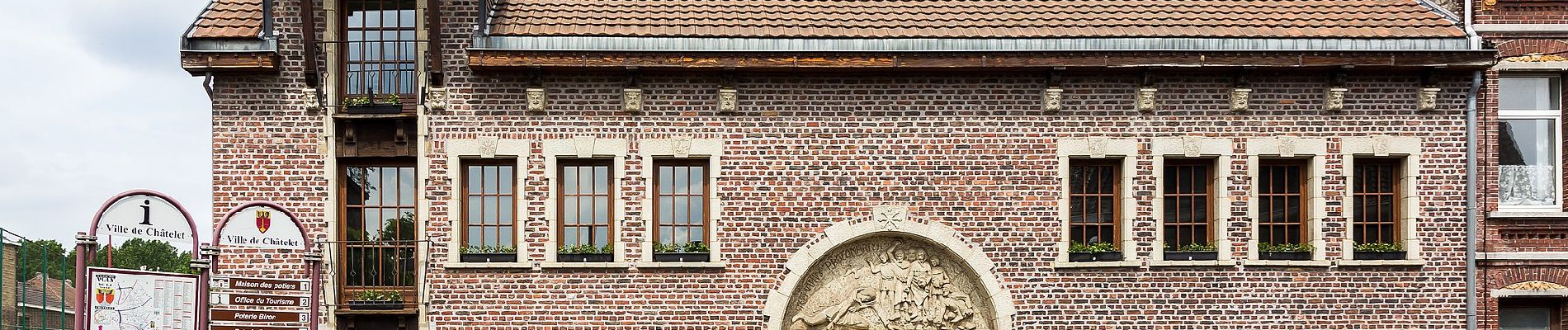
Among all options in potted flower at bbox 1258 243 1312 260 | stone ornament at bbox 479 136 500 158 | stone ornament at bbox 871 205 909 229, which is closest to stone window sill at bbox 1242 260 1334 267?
potted flower at bbox 1258 243 1312 260

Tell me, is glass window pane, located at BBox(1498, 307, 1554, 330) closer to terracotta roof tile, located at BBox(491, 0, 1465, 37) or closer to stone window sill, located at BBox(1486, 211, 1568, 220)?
stone window sill, located at BBox(1486, 211, 1568, 220)

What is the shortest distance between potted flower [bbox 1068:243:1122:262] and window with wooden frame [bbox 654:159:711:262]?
4002 millimetres

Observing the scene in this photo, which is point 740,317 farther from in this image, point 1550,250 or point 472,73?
point 1550,250

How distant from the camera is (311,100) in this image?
43.6 feet

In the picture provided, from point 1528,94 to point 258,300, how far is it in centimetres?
1361

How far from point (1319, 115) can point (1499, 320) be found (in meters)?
3.17

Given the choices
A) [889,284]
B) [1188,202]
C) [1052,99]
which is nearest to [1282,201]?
[1188,202]

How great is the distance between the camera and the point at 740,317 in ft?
44.1

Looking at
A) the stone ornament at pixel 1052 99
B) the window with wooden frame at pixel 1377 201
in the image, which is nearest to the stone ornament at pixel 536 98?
the stone ornament at pixel 1052 99

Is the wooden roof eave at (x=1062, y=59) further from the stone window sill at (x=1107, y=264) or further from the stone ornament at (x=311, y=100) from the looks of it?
the stone window sill at (x=1107, y=264)

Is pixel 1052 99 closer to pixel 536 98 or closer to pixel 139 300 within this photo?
pixel 536 98

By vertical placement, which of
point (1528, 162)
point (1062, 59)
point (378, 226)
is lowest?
point (378, 226)

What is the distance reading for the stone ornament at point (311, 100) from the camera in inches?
523

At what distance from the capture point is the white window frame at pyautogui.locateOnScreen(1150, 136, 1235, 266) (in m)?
13.5
